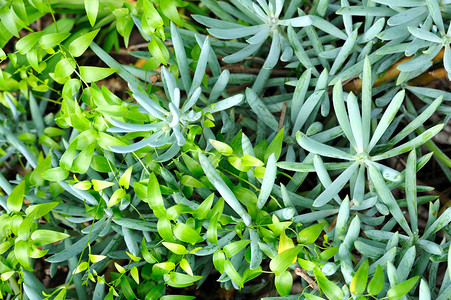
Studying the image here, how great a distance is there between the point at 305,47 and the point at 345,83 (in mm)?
135

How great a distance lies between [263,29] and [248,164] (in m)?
0.31

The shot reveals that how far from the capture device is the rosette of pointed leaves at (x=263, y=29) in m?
0.83

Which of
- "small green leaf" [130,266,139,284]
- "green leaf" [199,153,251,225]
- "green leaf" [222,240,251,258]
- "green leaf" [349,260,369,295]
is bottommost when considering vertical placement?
"green leaf" [349,260,369,295]

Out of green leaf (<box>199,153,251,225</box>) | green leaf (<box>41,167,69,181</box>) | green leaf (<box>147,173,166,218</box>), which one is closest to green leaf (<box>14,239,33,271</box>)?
green leaf (<box>41,167,69,181</box>)

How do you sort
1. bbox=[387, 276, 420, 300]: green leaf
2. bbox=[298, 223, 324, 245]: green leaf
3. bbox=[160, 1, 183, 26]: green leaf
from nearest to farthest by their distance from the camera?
bbox=[387, 276, 420, 300]: green leaf
bbox=[298, 223, 324, 245]: green leaf
bbox=[160, 1, 183, 26]: green leaf

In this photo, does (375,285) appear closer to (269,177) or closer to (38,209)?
(269,177)

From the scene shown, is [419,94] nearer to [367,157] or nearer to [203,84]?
[367,157]

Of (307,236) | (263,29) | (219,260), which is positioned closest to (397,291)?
(307,236)

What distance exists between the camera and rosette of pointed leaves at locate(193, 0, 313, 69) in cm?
83

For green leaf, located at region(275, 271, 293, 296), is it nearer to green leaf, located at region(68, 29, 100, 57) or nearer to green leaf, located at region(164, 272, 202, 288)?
green leaf, located at region(164, 272, 202, 288)

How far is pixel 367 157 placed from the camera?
750mm

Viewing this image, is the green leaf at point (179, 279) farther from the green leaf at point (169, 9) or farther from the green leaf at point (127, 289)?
the green leaf at point (169, 9)

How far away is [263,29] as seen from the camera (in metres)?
0.88

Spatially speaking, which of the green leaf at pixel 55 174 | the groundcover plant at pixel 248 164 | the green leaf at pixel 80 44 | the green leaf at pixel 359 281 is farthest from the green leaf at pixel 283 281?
the green leaf at pixel 80 44
